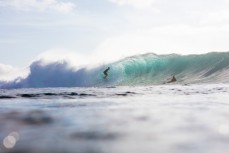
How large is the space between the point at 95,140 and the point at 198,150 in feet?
3.10

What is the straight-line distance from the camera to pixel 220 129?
147 inches

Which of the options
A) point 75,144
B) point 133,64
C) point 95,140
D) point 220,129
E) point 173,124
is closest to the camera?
point 75,144

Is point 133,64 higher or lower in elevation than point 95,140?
higher

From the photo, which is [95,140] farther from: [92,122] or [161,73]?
[161,73]

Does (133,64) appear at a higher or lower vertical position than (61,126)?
higher

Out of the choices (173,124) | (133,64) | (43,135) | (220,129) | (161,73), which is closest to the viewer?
(43,135)

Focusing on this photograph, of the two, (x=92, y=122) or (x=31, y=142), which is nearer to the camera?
(x=31, y=142)

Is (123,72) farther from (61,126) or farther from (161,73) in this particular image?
(61,126)

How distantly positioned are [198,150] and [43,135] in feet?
5.06

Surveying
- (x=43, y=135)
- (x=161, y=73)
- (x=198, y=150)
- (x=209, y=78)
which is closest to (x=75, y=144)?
(x=43, y=135)

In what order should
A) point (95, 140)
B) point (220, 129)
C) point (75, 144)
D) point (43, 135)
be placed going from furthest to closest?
1. point (220, 129)
2. point (43, 135)
3. point (95, 140)
4. point (75, 144)

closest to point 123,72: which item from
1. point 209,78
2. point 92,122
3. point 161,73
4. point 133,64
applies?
point 133,64

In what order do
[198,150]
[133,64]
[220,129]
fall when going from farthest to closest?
[133,64] → [220,129] → [198,150]

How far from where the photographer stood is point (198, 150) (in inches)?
102
